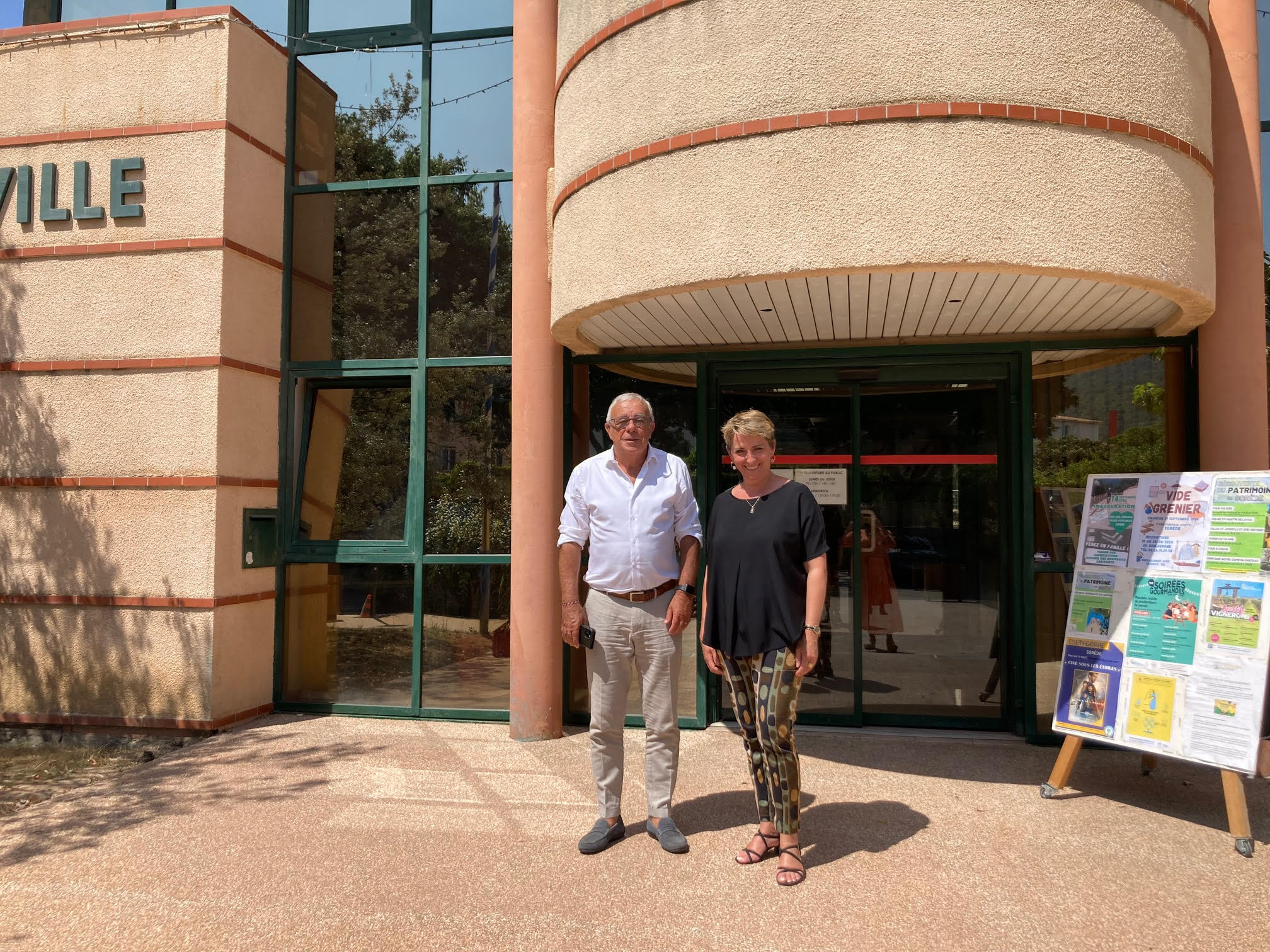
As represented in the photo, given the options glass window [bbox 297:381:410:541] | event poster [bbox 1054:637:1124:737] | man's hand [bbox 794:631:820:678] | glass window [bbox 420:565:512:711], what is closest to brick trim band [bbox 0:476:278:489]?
glass window [bbox 297:381:410:541]

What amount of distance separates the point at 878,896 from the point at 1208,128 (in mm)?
4714

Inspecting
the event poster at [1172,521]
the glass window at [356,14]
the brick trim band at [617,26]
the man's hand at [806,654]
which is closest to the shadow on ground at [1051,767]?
the event poster at [1172,521]

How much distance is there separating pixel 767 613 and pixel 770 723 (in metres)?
0.46

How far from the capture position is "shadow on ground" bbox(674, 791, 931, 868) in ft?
13.4

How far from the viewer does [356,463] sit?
22.6ft

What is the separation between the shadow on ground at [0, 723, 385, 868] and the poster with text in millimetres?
4639

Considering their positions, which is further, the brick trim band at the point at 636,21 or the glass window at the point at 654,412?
the glass window at the point at 654,412

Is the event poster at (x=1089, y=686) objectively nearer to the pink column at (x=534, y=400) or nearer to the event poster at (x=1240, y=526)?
the event poster at (x=1240, y=526)

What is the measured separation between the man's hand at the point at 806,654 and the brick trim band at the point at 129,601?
445cm

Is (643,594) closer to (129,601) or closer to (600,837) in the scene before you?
(600,837)

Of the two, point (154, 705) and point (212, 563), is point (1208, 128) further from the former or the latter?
point (154, 705)

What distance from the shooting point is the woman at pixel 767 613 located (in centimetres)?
371

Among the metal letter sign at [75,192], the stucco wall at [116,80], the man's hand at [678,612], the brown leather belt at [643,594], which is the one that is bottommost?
the man's hand at [678,612]

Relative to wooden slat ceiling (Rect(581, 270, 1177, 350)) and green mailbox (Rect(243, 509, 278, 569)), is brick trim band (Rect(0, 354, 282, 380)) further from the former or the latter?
wooden slat ceiling (Rect(581, 270, 1177, 350))
